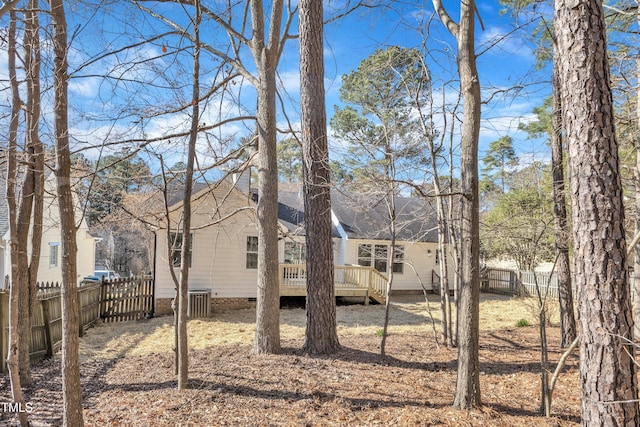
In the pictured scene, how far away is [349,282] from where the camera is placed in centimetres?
1542

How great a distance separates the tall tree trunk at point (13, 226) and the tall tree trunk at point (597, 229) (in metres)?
4.55

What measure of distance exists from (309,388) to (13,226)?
346 cm

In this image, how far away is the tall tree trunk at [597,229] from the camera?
8.53 ft

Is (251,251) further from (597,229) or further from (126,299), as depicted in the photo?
(597,229)

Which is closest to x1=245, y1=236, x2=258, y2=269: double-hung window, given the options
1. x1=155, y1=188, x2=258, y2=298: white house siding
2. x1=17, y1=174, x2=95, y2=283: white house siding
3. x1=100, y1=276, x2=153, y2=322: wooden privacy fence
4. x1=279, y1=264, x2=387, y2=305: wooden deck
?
x1=155, y1=188, x2=258, y2=298: white house siding

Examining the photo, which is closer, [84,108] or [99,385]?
[84,108]

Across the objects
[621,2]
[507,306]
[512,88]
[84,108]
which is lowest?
[507,306]

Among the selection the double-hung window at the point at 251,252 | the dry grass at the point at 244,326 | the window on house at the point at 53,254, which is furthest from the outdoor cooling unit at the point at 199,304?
the window on house at the point at 53,254

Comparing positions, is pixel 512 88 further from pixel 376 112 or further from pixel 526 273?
pixel 526 273

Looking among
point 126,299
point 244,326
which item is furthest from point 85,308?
point 244,326

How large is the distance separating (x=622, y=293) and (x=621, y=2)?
6677 millimetres

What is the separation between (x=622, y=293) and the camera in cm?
260

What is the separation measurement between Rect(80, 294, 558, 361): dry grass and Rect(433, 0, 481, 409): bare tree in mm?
2481

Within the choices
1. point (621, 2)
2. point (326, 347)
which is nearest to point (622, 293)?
point (326, 347)
